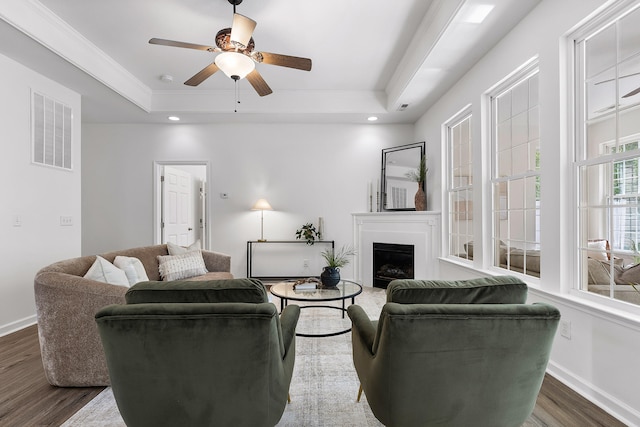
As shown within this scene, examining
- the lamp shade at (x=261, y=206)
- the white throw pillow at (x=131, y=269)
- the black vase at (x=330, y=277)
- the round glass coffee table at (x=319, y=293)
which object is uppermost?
the lamp shade at (x=261, y=206)

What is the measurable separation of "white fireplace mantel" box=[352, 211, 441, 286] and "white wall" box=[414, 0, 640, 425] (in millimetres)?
1830

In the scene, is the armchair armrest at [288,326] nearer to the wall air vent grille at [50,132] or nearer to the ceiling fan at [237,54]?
the ceiling fan at [237,54]

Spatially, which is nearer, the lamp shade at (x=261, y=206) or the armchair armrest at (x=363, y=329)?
the armchair armrest at (x=363, y=329)

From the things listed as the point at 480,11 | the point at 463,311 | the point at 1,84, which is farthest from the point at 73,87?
the point at 463,311

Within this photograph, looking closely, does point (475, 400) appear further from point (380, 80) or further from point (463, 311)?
point (380, 80)

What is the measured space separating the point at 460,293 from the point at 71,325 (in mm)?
2289

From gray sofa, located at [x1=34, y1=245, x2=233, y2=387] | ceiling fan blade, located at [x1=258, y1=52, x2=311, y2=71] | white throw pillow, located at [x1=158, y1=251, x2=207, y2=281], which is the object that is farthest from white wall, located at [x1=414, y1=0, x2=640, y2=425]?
white throw pillow, located at [x1=158, y1=251, x2=207, y2=281]

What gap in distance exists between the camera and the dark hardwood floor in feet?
5.78

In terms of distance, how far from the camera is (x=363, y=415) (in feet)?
5.91

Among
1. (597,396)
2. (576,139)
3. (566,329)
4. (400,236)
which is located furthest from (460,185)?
(597,396)

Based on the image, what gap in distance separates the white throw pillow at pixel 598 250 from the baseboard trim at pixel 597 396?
2.54 feet

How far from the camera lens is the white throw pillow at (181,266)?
348cm

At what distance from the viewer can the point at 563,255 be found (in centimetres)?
222

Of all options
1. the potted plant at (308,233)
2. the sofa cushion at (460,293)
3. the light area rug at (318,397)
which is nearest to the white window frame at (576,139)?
the sofa cushion at (460,293)
